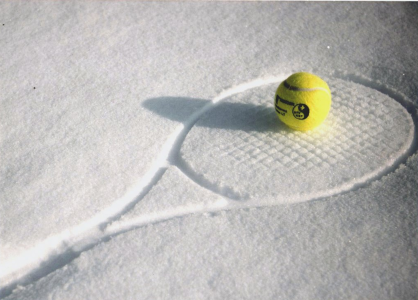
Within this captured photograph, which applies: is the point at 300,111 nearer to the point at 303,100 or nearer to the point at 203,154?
the point at 303,100

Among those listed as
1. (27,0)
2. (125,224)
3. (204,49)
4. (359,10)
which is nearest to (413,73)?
(359,10)

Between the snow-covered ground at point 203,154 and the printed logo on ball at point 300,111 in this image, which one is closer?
the snow-covered ground at point 203,154

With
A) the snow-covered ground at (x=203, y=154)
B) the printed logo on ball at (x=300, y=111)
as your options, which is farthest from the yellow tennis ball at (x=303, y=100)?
the snow-covered ground at (x=203, y=154)

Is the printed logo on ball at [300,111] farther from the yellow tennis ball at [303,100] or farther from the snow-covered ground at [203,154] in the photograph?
the snow-covered ground at [203,154]

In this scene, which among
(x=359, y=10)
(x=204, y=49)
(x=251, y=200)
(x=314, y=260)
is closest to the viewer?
(x=314, y=260)

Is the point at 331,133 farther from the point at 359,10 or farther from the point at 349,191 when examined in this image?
the point at 359,10

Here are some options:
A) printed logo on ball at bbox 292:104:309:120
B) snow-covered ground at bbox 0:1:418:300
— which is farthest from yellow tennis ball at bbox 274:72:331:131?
snow-covered ground at bbox 0:1:418:300

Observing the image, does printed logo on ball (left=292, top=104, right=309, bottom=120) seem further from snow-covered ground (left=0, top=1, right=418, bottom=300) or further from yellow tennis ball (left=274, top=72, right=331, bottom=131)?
snow-covered ground (left=0, top=1, right=418, bottom=300)
